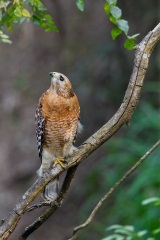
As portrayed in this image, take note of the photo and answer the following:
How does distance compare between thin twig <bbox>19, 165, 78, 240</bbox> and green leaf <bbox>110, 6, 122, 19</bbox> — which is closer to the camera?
green leaf <bbox>110, 6, 122, 19</bbox>

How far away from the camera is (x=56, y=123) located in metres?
4.34

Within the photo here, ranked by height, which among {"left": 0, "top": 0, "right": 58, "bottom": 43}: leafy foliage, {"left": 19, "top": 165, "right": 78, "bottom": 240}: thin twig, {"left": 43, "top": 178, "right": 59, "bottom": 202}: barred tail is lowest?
{"left": 19, "top": 165, "right": 78, "bottom": 240}: thin twig

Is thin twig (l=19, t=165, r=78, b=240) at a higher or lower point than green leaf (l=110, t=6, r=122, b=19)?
lower

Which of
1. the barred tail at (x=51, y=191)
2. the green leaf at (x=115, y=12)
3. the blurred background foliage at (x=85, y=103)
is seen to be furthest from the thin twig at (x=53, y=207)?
the blurred background foliage at (x=85, y=103)

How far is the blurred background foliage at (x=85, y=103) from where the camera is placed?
724 centimetres

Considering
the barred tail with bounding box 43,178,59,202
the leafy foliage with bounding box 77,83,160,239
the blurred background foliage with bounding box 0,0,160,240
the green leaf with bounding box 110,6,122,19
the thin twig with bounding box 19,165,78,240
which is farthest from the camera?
the blurred background foliage with bounding box 0,0,160,240

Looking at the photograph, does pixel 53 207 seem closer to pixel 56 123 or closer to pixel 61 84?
pixel 61 84

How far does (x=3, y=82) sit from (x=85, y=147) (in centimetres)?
747

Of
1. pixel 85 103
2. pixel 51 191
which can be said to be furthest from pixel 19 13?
pixel 85 103

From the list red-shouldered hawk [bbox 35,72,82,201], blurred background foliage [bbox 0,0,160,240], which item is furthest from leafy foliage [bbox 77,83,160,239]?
red-shouldered hawk [bbox 35,72,82,201]

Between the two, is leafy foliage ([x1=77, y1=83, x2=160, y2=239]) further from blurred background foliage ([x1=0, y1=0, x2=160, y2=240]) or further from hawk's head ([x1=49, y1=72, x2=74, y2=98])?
hawk's head ([x1=49, y1=72, x2=74, y2=98])

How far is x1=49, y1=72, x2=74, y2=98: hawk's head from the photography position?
3971mm

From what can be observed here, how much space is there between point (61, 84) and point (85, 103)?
219 inches

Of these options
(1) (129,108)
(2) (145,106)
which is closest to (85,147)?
(1) (129,108)
